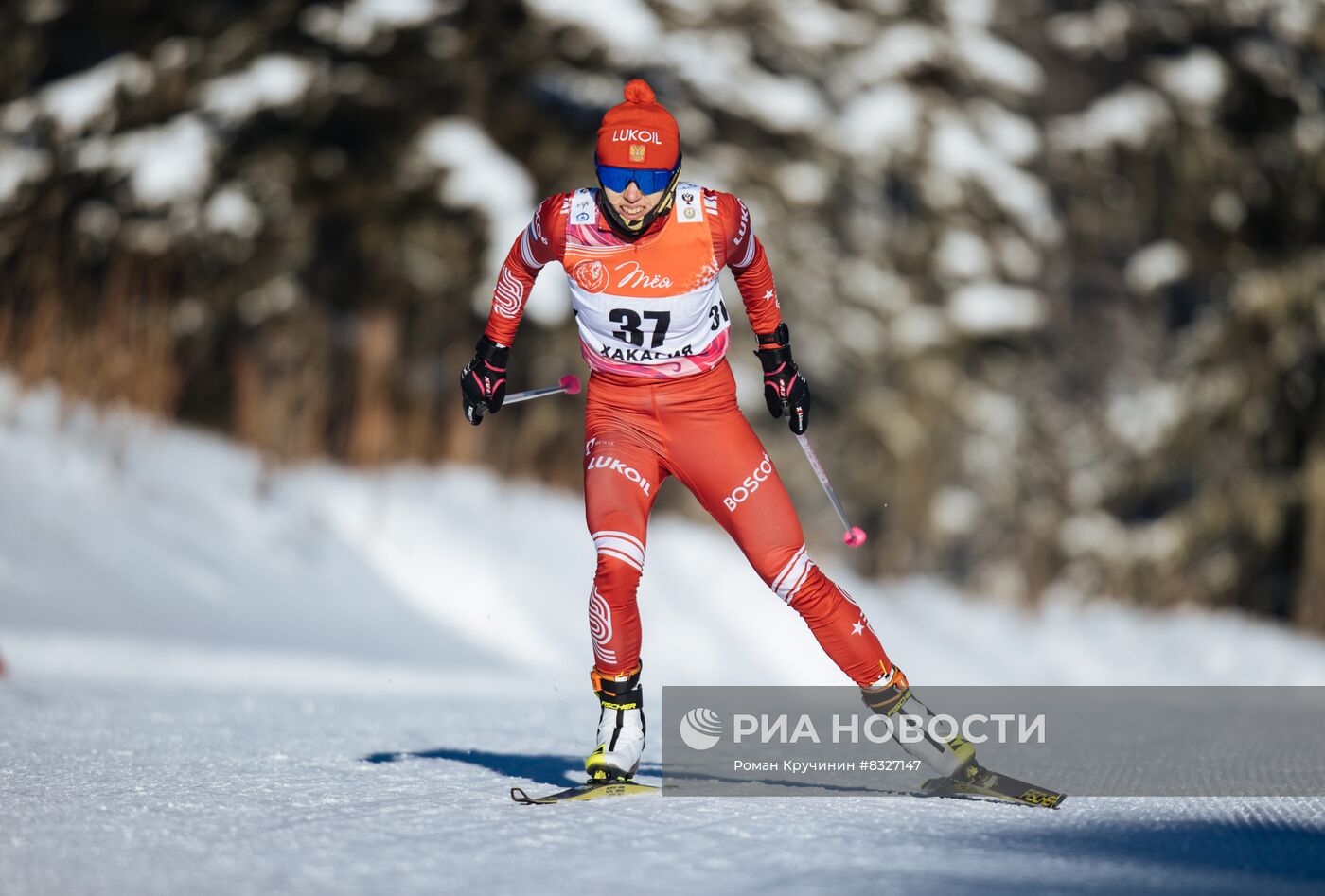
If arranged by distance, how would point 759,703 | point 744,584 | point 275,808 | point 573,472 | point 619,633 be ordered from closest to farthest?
point 275,808
point 619,633
point 759,703
point 744,584
point 573,472

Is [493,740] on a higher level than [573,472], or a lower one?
lower

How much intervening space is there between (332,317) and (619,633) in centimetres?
979

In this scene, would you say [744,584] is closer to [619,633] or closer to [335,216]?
[335,216]

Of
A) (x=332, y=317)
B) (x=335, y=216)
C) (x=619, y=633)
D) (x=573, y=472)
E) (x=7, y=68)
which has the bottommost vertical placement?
(x=619, y=633)

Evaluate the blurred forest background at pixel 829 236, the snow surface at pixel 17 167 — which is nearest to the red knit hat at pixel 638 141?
the blurred forest background at pixel 829 236

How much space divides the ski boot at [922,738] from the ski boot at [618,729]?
586 millimetres

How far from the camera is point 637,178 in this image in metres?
3.62

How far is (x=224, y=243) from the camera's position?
1266cm

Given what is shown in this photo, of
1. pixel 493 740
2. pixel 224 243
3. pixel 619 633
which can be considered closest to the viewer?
pixel 619 633

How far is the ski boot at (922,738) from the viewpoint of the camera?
3.61m

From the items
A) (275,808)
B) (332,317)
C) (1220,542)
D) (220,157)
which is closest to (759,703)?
(275,808)

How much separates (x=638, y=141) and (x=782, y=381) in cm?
81

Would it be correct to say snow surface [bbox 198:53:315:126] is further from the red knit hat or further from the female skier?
the red knit hat

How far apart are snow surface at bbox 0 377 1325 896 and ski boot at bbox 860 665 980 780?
24 centimetres
